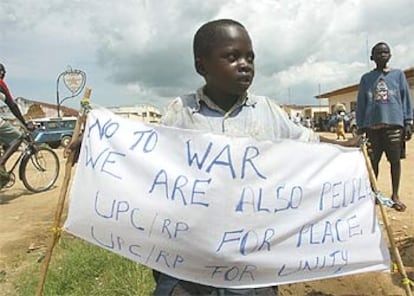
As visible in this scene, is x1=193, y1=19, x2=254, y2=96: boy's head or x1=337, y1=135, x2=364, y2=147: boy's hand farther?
x1=337, y1=135, x2=364, y2=147: boy's hand

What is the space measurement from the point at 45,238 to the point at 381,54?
3.66 meters

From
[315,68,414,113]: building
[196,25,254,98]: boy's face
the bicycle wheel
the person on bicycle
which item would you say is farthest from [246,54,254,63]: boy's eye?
[315,68,414,113]: building

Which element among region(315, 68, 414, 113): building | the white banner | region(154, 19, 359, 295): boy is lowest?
region(315, 68, 414, 113): building

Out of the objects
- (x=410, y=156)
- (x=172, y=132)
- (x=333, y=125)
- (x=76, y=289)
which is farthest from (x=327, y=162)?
(x=333, y=125)

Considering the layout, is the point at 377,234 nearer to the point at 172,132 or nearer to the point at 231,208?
the point at 231,208

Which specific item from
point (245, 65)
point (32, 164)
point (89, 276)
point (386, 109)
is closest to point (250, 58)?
point (245, 65)

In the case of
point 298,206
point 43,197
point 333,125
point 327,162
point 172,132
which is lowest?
point 333,125

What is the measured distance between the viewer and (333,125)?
26.6 m

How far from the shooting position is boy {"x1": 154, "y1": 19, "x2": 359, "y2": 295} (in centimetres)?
181

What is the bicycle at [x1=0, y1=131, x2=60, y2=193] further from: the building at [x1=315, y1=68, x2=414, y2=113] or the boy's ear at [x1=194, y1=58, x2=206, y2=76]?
the building at [x1=315, y1=68, x2=414, y2=113]

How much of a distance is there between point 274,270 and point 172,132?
0.63 meters

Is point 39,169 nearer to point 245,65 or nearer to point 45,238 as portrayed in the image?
point 45,238

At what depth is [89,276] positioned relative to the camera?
11.5ft

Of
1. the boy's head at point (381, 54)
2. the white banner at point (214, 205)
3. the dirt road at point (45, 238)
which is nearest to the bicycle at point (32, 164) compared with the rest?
the dirt road at point (45, 238)
